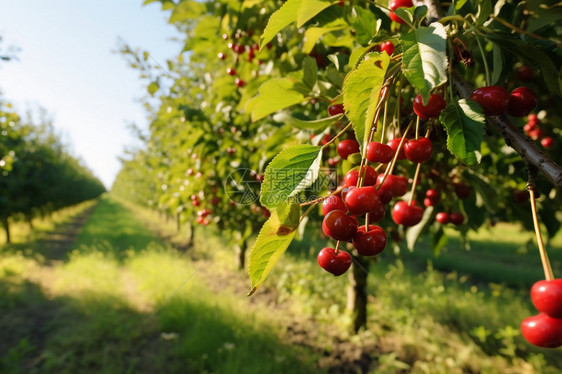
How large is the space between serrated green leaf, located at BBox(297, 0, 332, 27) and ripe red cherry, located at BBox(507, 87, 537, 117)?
0.47 m

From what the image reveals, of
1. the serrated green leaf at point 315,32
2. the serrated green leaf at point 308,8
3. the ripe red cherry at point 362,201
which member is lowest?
the ripe red cherry at point 362,201

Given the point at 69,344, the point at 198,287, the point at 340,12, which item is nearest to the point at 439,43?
the point at 340,12

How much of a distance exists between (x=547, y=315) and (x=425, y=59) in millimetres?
472

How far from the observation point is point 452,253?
465 inches

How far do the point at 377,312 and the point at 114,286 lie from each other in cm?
528

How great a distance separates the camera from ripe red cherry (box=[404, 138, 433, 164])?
65 centimetres

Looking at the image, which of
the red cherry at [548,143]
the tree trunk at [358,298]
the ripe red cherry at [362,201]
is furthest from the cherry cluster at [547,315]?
the tree trunk at [358,298]

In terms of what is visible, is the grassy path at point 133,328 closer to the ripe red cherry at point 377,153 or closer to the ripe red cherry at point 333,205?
the ripe red cherry at point 333,205

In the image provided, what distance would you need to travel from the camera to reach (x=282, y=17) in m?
0.72

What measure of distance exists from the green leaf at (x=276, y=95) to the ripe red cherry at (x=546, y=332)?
83 cm

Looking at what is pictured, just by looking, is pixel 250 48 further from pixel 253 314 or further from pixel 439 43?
pixel 253 314

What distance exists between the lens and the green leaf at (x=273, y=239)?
23.5 inches

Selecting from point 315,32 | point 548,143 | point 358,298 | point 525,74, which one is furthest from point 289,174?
point 358,298

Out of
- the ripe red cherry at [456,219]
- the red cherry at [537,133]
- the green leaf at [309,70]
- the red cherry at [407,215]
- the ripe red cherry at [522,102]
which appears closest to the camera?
the ripe red cherry at [522,102]
